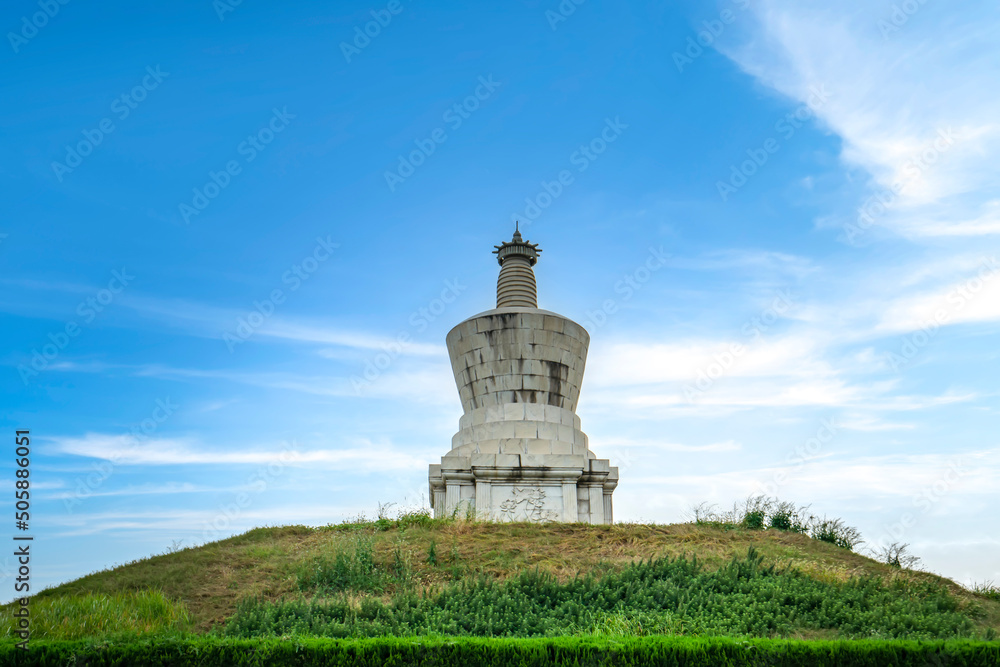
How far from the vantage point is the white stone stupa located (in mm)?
17859

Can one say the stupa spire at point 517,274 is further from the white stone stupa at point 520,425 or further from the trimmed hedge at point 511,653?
the trimmed hedge at point 511,653

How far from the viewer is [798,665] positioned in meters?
7.19

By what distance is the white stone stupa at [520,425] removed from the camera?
17.9m

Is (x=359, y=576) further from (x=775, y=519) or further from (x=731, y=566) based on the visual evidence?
(x=775, y=519)

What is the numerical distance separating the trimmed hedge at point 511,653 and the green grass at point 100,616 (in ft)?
4.33

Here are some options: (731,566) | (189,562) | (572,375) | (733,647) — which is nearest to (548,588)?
(731,566)

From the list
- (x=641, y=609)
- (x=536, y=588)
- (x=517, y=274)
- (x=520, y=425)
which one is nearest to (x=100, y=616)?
(x=536, y=588)

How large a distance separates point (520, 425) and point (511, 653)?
1163cm

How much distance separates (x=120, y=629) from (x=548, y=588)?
5605mm

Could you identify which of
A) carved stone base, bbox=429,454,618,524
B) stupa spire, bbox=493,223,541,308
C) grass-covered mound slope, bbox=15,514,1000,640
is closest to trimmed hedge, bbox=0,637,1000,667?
grass-covered mound slope, bbox=15,514,1000,640

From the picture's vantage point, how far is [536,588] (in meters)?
10.5

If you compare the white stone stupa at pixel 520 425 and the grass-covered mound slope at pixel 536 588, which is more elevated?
the white stone stupa at pixel 520 425

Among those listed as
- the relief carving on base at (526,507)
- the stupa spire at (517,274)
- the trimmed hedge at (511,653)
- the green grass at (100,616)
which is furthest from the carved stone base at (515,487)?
the trimmed hedge at (511,653)

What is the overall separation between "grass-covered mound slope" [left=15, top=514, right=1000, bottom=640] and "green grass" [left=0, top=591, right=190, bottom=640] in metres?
0.06
